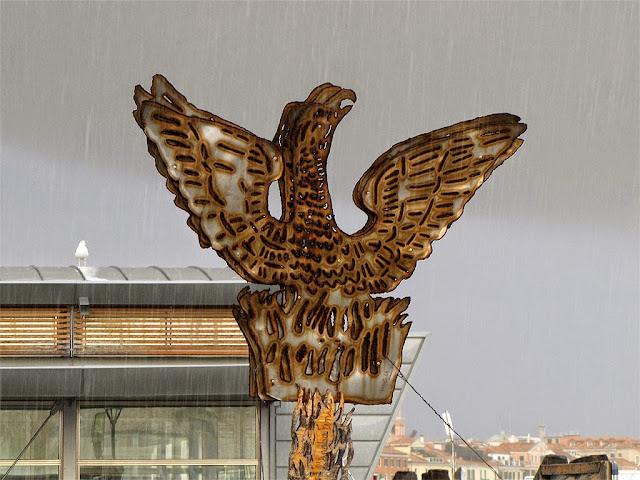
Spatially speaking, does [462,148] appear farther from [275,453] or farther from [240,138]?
[275,453]

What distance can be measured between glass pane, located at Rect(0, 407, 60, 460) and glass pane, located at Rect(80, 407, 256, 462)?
0.36 m

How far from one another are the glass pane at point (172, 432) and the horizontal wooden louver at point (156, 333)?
75cm

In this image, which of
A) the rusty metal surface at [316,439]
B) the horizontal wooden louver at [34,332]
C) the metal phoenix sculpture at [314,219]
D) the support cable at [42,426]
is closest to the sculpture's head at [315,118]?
the metal phoenix sculpture at [314,219]

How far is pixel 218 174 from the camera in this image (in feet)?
23.0

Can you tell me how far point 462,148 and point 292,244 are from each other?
137 centimetres

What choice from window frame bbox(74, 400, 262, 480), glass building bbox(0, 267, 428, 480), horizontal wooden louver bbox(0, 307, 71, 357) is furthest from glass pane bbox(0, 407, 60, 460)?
horizontal wooden louver bbox(0, 307, 71, 357)

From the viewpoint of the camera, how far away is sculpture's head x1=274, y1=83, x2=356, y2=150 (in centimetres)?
727

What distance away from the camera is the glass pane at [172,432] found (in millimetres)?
11820

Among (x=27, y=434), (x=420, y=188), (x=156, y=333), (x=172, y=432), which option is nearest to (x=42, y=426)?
(x=27, y=434)

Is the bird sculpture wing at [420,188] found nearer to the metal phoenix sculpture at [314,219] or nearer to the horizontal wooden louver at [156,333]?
the metal phoenix sculpture at [314,219]

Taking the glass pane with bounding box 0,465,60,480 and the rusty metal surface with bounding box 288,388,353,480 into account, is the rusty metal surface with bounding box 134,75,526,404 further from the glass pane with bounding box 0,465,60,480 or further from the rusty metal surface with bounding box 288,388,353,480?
the glass pane with bounding box 0,465,60,480

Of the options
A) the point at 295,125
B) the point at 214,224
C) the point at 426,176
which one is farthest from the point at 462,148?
the point at 214,224

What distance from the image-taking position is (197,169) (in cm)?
696

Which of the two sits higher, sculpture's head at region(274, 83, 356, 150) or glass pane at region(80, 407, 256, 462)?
sculpture's head at region(274, 83, 356, 150)
